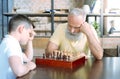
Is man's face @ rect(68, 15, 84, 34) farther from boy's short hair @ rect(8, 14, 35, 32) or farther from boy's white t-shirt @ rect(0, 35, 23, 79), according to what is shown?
boy's white t-shirt @ rect(0, 35, 23, 79)

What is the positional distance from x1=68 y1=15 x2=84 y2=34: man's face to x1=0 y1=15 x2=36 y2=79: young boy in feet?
2.29

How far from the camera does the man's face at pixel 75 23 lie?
2.35 meters

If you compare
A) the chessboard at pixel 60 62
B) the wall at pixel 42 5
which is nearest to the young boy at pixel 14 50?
the chessboard at pixel 60 62

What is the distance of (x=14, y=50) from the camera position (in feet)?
5.02

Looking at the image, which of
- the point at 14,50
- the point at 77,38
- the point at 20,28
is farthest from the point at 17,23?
the point at 77,38

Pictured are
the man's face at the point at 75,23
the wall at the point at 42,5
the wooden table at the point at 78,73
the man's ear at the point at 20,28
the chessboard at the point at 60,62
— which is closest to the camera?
the wooden table at the point at 78,73

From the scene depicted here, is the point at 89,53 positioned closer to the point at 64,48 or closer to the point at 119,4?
the point at 64,48

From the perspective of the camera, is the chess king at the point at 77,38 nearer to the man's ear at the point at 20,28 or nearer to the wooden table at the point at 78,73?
the wooden table at the point at 78,73

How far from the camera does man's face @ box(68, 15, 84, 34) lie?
2348 millimetres

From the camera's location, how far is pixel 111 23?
4930 millimetres

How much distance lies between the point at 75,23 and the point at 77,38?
0.81ft

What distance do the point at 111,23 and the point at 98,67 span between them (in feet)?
10.6

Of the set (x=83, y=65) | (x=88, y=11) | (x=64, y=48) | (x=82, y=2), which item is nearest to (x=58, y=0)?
(x=82, y=2)

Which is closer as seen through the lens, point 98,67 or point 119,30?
point 98,67
